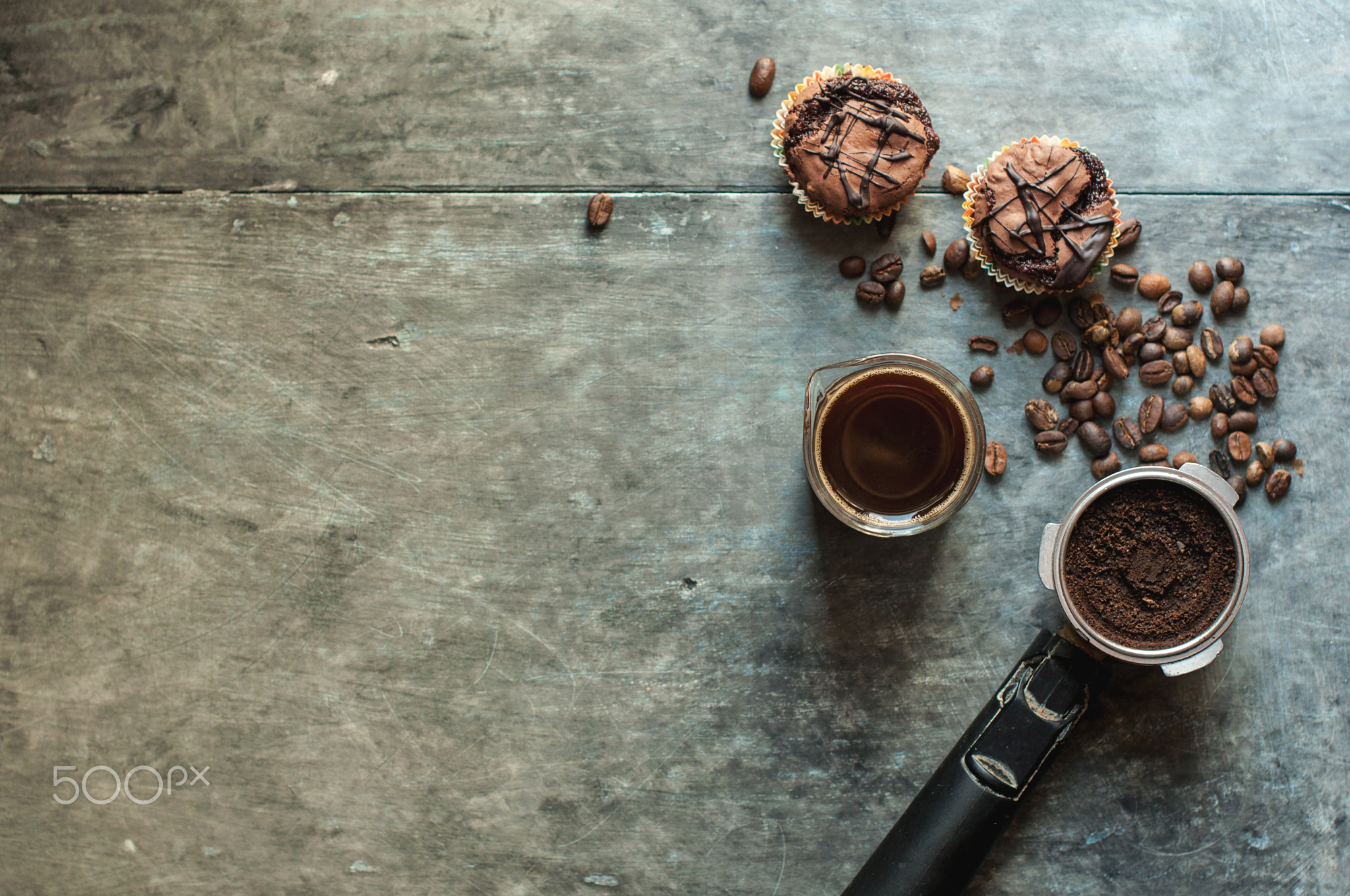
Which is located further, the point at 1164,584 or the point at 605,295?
the point at 605,295

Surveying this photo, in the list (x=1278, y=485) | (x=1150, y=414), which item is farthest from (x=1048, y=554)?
(x=1278, y=485)

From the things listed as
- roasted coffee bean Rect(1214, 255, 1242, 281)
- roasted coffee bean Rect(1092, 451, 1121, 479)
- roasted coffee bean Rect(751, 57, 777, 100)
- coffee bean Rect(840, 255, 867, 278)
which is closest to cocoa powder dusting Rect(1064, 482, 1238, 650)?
roasted coffee bean Rect(1092, 451, 1121, 479)

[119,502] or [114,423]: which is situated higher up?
[114,423]

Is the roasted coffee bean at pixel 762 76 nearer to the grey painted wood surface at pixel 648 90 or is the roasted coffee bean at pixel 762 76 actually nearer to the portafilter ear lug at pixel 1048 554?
the grey painted wood surface at pixel 648 90

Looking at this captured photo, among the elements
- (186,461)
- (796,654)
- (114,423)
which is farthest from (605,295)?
(114,423)

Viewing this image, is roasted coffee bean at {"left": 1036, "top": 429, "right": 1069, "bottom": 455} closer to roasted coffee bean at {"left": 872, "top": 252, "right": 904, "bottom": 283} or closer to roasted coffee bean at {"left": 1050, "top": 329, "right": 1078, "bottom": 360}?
roasted coffee bean at {"left": 1050, "top": 329, "right": 1078, "bottom": 360}

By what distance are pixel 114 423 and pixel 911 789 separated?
1.74 meters

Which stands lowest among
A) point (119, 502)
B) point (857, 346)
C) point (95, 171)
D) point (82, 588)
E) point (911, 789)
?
point (911, 789)

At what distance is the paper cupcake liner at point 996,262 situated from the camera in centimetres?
145

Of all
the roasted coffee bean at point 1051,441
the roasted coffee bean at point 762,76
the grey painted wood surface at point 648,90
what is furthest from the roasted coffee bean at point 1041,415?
the roasted coffee bean at point 762,76

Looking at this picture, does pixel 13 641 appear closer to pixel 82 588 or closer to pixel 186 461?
pixel 82 588

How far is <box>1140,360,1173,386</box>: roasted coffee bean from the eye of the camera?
1490 millimetres

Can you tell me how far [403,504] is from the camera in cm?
155

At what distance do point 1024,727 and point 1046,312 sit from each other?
0.76 meters
